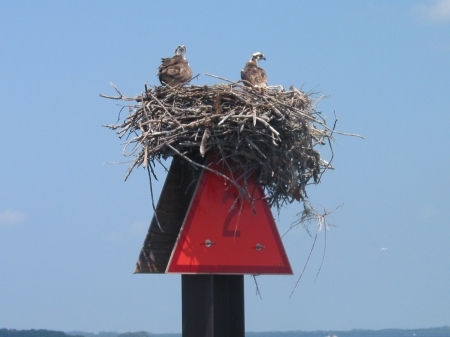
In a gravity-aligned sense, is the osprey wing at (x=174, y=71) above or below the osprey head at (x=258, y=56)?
below

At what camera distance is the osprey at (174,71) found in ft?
22.1

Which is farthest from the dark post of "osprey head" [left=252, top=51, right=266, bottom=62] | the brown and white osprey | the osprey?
"osprey head" [left=252, top=51, right=266, bottom=62]

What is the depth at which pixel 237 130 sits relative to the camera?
15.9 feet

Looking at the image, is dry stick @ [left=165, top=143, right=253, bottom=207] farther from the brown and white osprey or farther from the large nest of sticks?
the brown and white osprey

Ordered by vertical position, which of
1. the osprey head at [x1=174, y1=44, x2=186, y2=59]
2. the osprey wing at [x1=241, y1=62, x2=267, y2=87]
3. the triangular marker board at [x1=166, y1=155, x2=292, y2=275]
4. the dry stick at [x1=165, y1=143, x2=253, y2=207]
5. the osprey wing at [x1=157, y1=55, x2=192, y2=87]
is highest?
the osprey head at [x1=174, y1=44, x2=186, y2=59]

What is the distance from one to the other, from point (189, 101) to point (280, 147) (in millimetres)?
961

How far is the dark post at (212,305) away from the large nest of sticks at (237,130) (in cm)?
95

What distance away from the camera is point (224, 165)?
487 cm

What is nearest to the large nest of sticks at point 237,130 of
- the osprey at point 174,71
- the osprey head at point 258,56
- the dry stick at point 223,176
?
the dry stick at point 223,176

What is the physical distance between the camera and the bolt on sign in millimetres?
4281

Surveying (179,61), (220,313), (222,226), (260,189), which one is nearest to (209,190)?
(222,226)

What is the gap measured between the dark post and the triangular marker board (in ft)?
0.48

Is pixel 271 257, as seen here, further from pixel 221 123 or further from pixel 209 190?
pixel 221 123

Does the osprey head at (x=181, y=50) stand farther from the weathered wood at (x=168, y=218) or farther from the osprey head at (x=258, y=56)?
the weathered wood at (x=168, y=218)
